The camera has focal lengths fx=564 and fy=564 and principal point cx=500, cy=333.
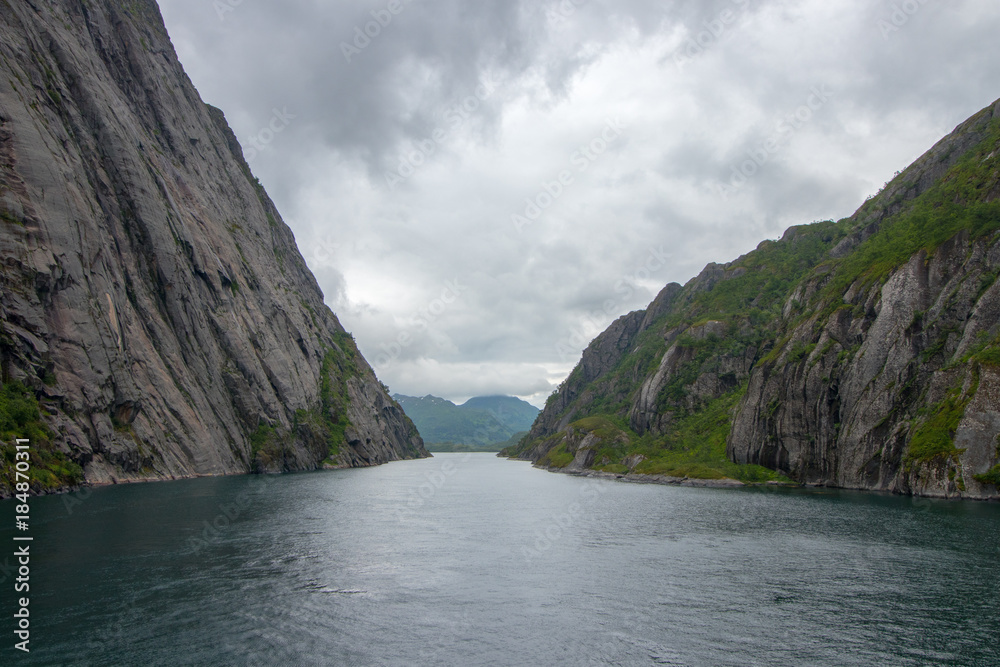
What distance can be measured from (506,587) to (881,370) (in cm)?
7357

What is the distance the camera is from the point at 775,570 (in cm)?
3562

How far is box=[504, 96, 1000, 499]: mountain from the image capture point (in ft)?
218

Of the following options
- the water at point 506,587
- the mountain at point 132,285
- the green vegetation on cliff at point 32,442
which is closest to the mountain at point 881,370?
the water at point 506,587

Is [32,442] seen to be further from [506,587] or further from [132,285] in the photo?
[506,587]

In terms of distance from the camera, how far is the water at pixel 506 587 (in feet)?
74.6

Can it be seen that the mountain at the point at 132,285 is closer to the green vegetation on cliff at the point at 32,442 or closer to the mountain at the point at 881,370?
the green vegetation on cliff at the point at 32,442

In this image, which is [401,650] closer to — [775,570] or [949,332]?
[775,570]

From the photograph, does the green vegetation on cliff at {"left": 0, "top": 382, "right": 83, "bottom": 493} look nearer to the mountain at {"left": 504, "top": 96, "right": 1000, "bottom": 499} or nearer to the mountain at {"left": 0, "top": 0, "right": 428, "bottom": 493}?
the mountain at {"left": 0, "top": 0, "right": 428, "bottom": 493}

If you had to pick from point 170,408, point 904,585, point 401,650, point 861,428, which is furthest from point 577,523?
point 170,408

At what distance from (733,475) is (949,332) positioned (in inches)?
1586

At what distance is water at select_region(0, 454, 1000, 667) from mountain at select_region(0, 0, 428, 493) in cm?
2156

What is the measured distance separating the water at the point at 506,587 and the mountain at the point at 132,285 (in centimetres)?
2156

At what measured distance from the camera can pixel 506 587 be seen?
32531 mm

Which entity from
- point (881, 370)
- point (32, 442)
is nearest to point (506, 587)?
point (32, 442)
